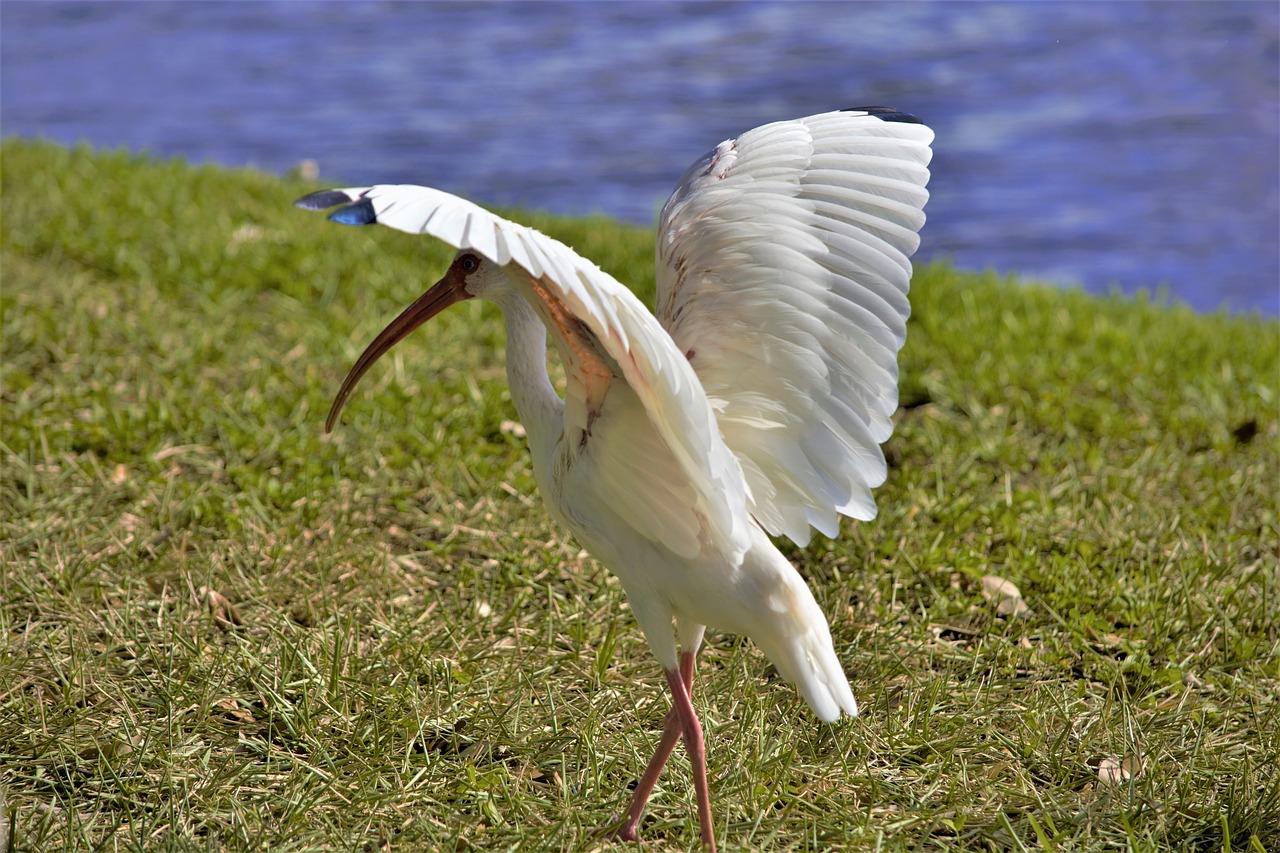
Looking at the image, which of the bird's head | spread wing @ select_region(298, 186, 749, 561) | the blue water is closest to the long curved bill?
the bird's head

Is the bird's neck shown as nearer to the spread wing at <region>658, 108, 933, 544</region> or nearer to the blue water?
the spread wing at <region>658, 108, 933, 544</region>

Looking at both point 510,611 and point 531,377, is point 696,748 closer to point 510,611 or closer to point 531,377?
point 531,377

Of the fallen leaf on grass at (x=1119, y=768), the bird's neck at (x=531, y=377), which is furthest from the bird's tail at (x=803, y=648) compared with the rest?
the fallen leaf on grass at (x=1119, y=768)

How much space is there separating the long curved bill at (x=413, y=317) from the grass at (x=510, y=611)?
72cm

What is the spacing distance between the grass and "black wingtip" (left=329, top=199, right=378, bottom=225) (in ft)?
4.60

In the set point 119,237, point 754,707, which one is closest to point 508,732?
point 754,707

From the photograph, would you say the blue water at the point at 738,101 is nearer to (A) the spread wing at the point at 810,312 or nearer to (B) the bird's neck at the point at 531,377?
(A) the spread wing at the point at 810,312

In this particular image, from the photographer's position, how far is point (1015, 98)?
472 inches

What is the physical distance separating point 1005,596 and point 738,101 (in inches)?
354

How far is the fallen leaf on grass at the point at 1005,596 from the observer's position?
144 inches

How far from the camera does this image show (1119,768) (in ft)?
9.79

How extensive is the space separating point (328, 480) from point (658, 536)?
6.24ft

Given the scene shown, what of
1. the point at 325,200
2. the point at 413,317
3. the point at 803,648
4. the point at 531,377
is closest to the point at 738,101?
the point at 413,317

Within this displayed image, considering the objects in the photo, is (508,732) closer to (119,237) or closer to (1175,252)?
(119,237)
